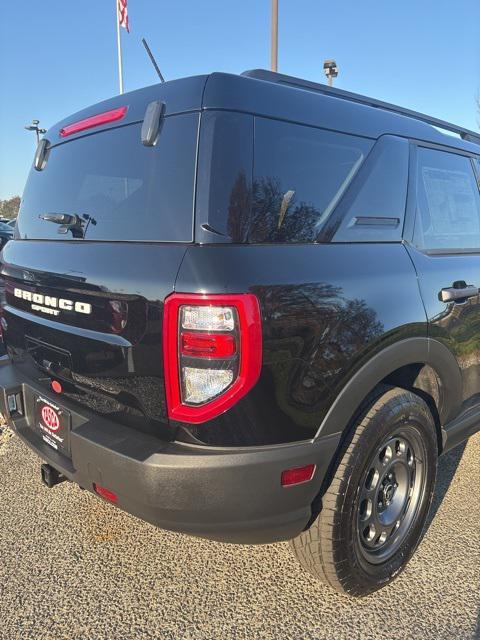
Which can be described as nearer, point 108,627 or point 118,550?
point 108,627

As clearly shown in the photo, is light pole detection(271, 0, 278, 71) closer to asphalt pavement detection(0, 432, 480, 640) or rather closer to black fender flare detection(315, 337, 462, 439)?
black fender flare detection(315, 337, 462, 439)

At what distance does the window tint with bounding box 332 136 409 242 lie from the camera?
6.73 feet

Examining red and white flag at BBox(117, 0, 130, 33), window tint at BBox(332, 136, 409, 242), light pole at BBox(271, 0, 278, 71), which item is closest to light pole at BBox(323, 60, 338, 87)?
light pole at BBox(271, 0, 278, 71)

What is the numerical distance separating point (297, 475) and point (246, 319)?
0.61 meters

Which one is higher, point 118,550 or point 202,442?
point 202,442

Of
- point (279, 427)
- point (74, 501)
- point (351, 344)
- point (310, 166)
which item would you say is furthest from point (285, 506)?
point (74, 501)

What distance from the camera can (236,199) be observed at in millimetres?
1703

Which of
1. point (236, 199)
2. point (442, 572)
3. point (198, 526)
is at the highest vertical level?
point (236, 199)

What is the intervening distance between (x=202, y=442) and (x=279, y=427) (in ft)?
0.88

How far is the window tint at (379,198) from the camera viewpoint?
2051 mm

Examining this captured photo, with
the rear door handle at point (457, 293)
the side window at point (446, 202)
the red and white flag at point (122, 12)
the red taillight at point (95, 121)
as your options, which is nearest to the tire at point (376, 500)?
the rear door handle at point (457, 293)

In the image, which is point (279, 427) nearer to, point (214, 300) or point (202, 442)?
point (202, 442)

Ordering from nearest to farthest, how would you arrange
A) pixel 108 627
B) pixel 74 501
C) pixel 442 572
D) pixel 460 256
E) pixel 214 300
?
pixel 214 300 < pixel 108 627 < pixel 442 572 < pixel 460 256 < pixel 74 501

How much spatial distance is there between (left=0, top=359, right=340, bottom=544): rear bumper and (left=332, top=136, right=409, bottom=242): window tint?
2.85 ft
